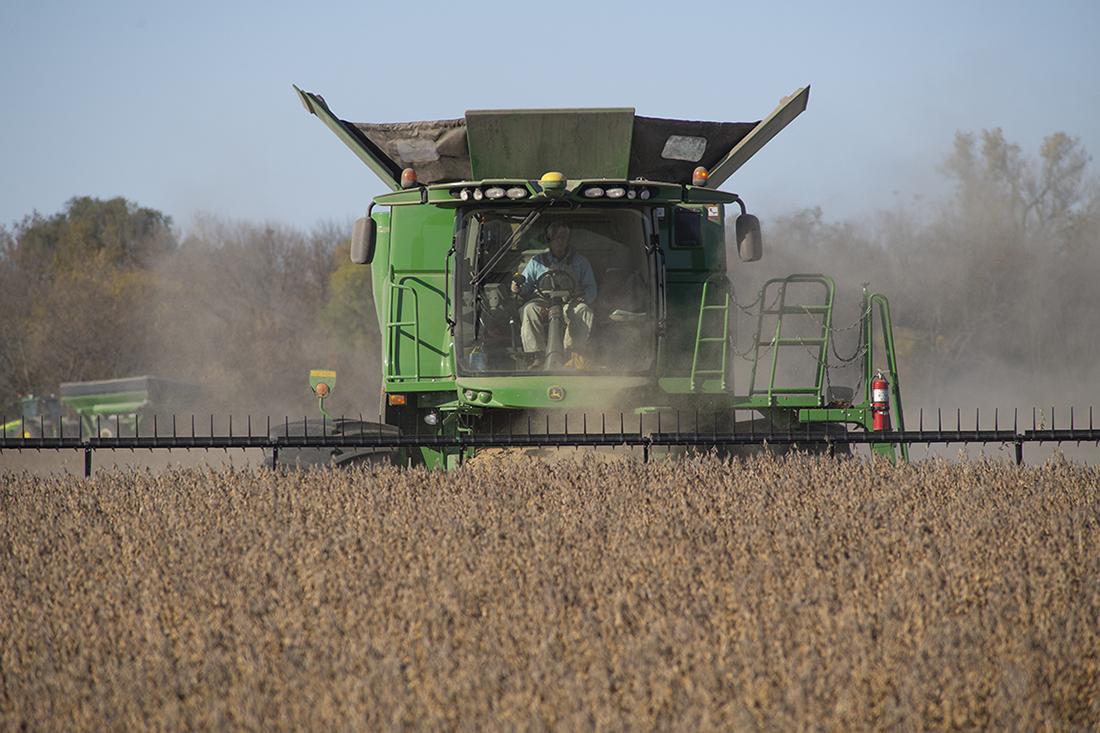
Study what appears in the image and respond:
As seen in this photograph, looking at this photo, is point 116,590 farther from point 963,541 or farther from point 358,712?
point 963,541

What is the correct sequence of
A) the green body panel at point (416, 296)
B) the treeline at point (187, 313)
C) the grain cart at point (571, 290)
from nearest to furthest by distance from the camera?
the grain cart at point (571, 290)
the green body panel at point (416, 296)
the treeline at point (187, 313)

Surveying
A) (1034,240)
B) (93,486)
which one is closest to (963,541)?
(93,486)

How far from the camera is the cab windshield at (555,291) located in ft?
20.2

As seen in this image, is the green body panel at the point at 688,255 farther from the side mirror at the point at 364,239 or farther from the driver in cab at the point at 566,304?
the side mirror at the point at 364,239

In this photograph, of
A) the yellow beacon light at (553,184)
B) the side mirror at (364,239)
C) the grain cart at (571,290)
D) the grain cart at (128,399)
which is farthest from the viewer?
the grain cart at (128,399)

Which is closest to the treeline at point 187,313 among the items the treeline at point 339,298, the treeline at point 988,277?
the treeline at point 339,298

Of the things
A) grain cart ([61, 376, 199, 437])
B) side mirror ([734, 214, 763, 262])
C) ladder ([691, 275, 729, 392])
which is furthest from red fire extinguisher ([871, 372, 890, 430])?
grain cart ([61, 376, 199, 437])

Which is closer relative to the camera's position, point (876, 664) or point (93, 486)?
point (876, 664)

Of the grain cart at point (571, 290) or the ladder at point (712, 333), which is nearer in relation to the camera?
the grain cart at point (571, 290)

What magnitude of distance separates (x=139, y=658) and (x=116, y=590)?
69 centimetres

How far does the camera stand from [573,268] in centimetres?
625

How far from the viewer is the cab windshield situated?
242 inches

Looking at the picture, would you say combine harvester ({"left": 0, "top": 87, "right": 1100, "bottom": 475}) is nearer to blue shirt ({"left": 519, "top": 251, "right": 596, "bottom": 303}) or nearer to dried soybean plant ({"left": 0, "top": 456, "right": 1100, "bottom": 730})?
blue shirt ({"left": 519, "top": 251, "right": 596, "bottom": 303})

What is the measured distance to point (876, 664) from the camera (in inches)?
98.7
